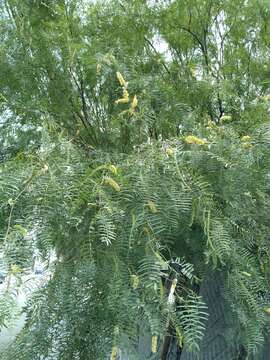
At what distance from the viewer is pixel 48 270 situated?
959 millimetres

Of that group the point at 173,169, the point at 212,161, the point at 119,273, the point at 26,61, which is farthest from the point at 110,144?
the point at 119,273

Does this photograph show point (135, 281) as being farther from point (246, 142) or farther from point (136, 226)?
point (246, 142)

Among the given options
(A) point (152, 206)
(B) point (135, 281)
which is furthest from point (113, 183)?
(B) point (135, 281)

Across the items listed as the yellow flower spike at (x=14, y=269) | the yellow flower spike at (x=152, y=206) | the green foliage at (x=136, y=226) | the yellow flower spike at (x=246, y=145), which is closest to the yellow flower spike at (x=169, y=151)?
the green foliage at (x=136, y=226)

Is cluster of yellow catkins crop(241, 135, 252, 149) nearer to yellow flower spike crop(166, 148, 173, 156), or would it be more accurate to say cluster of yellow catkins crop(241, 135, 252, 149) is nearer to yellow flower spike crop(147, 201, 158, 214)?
yellow flower spike crop(166, 148, 173, 156)

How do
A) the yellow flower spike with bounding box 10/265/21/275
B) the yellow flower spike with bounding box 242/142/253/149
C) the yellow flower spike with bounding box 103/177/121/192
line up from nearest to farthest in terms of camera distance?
the yellow flower spike with bounding box 10/265/21/275
the yellow flower spike with bounding box 103/177/121/192
the yellow flower spike with bounding box 242/142/253/149

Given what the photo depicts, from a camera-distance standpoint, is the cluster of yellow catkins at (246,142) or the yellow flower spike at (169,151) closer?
the yellow flower spike at (169,151)

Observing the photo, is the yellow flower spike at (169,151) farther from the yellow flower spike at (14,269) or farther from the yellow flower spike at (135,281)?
Answer: the yellow flower spike at (14,269)

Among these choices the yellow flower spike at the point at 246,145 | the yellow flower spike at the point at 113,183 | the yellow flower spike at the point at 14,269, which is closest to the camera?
the yellow flower spike at the point at 14,269

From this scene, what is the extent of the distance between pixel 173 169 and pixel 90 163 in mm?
250

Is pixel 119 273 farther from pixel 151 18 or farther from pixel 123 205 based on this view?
pixel 151 18

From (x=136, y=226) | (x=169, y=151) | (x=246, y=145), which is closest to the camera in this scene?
(x=136, y=226)

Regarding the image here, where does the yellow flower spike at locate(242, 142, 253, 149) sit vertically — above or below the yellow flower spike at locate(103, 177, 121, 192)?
above

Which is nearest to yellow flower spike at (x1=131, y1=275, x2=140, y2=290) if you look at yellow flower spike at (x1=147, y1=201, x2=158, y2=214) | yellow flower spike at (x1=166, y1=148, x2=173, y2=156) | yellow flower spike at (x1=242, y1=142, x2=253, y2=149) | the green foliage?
the green foliage
